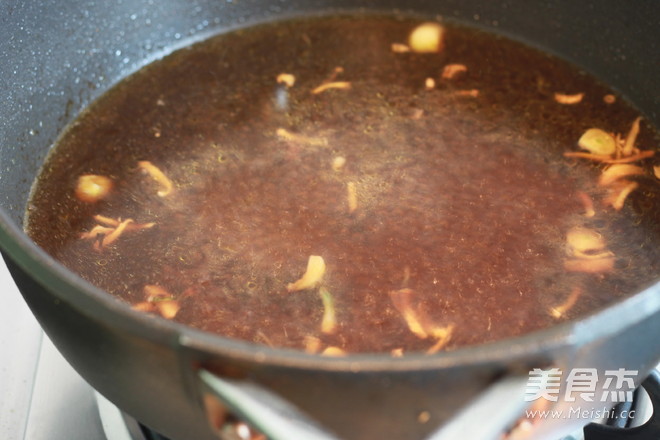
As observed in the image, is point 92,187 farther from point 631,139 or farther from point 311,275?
point 631,139

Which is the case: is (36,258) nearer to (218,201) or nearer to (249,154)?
(218,201)

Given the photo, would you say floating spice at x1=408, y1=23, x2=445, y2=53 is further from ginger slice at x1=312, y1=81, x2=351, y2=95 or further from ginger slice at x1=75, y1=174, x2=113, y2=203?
ginger slice at x1=75, y1=174, x2=113, y2=203

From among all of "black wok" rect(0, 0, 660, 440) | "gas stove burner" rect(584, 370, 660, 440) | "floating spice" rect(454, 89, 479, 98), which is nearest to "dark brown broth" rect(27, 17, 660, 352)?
"floating spice" rect(454, 89, 479, 98)

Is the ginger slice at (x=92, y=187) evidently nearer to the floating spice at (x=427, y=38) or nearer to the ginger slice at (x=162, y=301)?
the ginger slice at (x=162, y=301)

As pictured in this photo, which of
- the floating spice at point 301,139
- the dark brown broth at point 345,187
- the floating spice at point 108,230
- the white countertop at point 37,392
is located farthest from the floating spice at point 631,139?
the white countertop at point 37,392

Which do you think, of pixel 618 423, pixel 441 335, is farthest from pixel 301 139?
pixel 618 423

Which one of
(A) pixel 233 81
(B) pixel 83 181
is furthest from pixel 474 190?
(B) pixel 83 181
